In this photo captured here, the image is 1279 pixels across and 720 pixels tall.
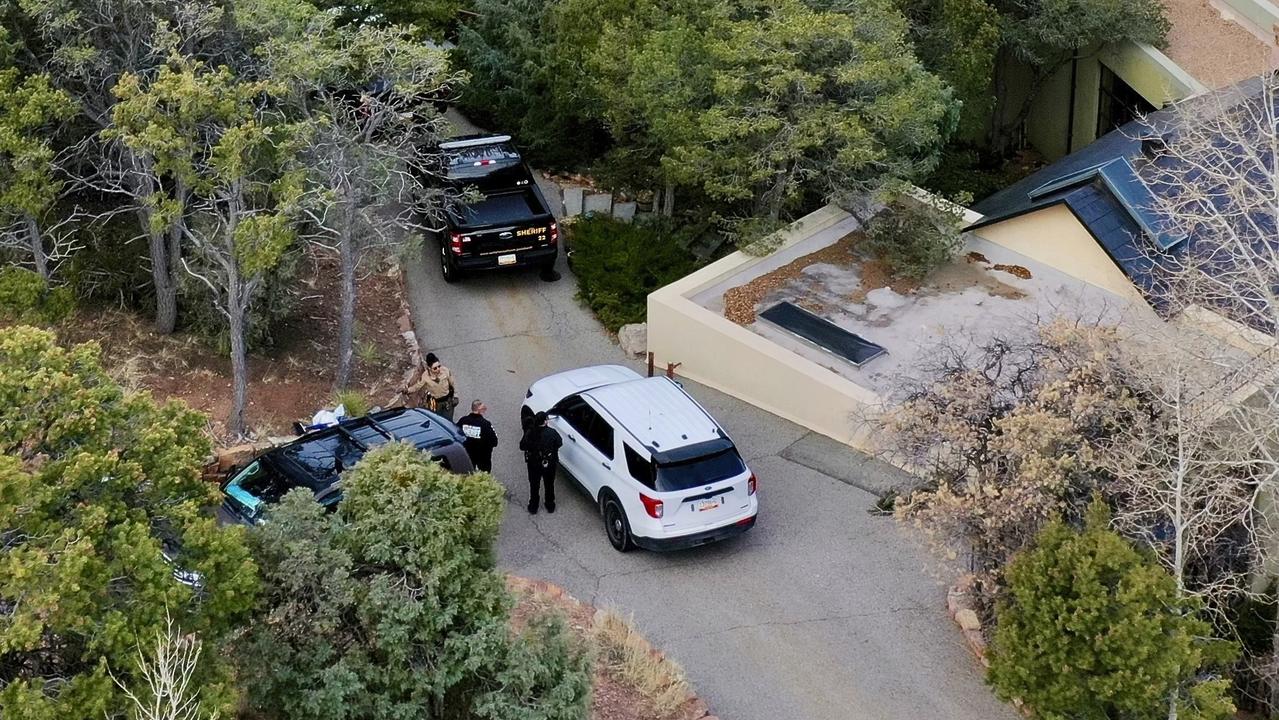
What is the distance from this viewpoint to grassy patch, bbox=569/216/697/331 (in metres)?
20.6

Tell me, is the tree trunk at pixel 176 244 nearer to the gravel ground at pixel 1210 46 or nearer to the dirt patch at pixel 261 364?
the dirt patch at pixel 261 364

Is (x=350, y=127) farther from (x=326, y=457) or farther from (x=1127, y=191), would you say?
(x=1127, y=191)

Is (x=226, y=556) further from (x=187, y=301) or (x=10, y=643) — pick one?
(x=187, y=301)

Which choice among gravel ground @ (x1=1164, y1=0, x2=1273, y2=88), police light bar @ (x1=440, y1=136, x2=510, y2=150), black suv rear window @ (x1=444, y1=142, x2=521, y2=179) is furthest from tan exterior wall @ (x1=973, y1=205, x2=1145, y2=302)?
police light bar @ (x1=440, y1=136, x2=510, y2=150)

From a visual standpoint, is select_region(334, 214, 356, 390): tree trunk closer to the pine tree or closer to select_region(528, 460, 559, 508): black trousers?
select_region(528, 460, 559, 508): black trousers

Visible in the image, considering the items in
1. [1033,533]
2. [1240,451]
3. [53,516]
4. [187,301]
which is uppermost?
[53,516]

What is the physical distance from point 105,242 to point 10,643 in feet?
39.4

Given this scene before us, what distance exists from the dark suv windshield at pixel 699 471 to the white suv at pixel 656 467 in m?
0.01

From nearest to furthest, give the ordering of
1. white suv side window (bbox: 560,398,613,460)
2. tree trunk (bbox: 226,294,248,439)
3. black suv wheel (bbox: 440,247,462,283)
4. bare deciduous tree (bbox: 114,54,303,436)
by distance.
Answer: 1. white suv side window (bbox: 560,398,613,460)
2. bare deciduous tree (bbox: 114,54,303,436)
3. tree trunk (bbox: 226,294,248,439)
4. black suv wheel (bbox: 440,247,462,283)

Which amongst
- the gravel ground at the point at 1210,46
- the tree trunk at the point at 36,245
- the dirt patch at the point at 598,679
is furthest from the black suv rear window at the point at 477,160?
the gravel ground at the point at 1210,46

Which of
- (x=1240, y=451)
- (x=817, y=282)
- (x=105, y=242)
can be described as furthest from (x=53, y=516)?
(x=817, y=282)

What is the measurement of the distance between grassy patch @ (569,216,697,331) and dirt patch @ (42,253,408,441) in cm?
314

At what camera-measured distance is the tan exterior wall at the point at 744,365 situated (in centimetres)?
1691

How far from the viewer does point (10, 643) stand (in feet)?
26.3
